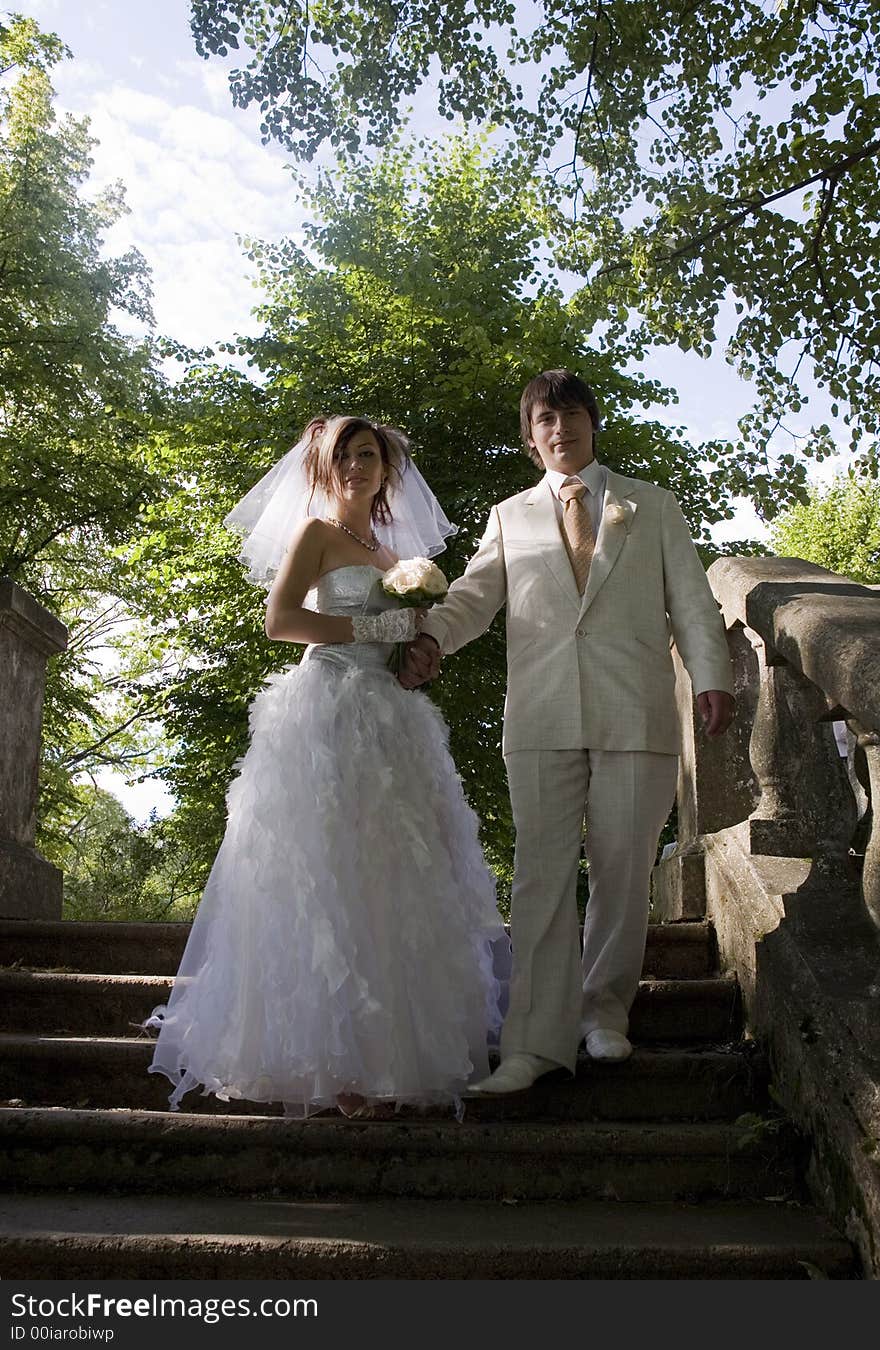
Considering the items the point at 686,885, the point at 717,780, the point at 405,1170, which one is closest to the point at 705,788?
the point at 717,780

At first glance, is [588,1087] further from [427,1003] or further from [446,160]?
[446,160]

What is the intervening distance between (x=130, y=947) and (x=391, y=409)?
10344mm

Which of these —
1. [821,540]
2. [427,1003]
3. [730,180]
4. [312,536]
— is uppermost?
[821,540]

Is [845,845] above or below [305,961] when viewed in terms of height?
above

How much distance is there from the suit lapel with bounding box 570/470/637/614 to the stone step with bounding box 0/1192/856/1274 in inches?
74.5

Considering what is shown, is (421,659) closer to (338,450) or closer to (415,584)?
(415,584)

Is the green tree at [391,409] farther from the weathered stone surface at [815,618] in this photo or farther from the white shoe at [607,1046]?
the white shoe at [607,1046]

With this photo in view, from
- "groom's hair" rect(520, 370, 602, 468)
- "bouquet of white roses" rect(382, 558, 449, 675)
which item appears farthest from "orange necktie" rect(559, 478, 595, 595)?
"bouquet of white roses" rect(382, 558, 449, 675)

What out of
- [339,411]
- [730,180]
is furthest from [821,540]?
[730,180]

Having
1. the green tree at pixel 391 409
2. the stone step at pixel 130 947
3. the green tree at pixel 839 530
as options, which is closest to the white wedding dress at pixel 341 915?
the stone step at pixel 130 947

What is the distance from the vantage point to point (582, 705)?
3676mm

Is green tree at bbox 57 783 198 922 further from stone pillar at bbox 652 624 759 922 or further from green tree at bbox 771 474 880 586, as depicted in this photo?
green tree at bbox 771 474 880 586

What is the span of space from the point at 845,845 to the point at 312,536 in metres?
2.07

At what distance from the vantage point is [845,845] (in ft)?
12.3
